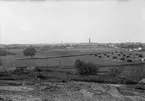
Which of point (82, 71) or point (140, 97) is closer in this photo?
point (140, 97)

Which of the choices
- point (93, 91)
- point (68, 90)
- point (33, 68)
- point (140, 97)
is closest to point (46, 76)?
point (33, 68)

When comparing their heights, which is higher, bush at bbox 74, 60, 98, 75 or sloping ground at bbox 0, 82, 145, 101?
bush at bbox 74, 60, 98, 75

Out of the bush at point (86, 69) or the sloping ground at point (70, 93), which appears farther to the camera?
the bush at point (86, 69)

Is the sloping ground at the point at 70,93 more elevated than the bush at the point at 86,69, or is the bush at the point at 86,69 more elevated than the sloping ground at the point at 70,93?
the bush at the point at 86,69

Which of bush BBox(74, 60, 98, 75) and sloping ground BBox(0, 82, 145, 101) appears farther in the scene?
bush BBox(74, 60, 98, 75)

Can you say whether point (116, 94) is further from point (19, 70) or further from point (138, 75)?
point (19, 70)

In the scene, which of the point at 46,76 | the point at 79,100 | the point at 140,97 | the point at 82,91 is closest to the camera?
the point at 79,100

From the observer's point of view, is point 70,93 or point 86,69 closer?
point 70,93

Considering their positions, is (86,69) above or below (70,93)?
above
